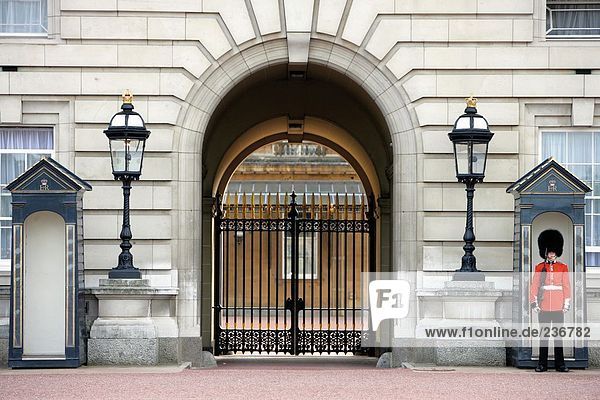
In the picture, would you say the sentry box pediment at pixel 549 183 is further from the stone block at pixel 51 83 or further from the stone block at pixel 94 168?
the stone block at pixel 51 83

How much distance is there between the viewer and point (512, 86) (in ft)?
53.2

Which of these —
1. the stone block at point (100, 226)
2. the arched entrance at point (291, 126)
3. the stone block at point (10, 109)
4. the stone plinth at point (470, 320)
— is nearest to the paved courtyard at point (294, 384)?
the stone plinth at point (470, 320)

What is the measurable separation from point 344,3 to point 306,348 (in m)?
6.48

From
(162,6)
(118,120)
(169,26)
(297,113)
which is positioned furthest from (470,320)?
(297,113)

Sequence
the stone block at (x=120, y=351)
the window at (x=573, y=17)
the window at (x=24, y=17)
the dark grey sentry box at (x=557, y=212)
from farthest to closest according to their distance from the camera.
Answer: the window at (x=573, y=17)
the window at (x=24, y=17)
the dark grey sentry box at (x=557, y=212)
the stone block at (x=120, y=351)

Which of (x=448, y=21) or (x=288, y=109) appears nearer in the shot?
(x=448, y=21)

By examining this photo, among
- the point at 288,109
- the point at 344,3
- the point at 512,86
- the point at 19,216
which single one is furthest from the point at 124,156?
the point at 288,109

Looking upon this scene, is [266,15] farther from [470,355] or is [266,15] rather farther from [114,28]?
[470,355]

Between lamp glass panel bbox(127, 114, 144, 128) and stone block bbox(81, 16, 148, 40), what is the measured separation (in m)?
1.33

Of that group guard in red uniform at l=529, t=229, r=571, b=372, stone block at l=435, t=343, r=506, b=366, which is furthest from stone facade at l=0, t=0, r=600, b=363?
guard in red uniform at l=529, t=229, r=571, b=372

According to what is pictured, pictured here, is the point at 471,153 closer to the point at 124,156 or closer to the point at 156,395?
the point at 124,156

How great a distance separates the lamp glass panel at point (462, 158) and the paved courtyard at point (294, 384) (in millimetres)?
2290

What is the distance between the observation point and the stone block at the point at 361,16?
1622cm

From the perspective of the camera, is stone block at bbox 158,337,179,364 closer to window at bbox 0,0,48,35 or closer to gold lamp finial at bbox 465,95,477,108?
window at bbox 0,0,48,35
